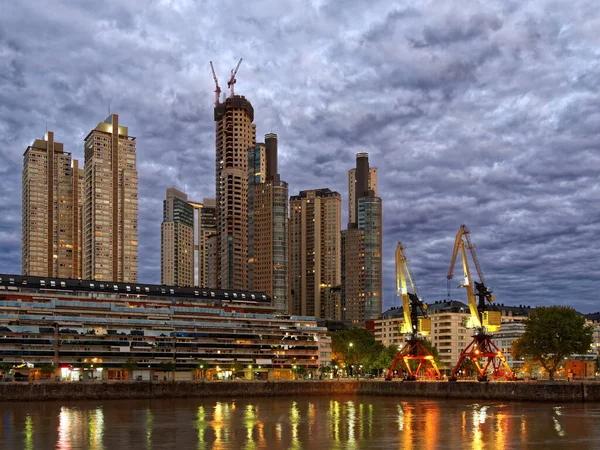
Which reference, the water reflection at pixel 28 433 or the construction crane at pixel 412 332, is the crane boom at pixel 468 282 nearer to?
the construction crane at pixel 412 332

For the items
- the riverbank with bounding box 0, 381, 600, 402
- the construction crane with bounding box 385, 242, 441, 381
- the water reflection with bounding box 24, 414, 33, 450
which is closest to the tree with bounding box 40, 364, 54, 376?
the riverbank with bounding box 0, 381, 600, 402

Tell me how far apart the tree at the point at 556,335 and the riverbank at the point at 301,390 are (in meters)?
17.6

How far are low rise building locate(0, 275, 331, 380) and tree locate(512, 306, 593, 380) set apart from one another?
215ft

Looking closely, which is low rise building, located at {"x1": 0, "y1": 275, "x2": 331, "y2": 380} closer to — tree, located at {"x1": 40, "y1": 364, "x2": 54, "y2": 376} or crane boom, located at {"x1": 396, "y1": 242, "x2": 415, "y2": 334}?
tree, located at {"x1": 40, "y1": 364, "x2": 54, "y2": 376}

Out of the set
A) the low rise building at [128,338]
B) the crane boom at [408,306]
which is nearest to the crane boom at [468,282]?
the crane boom at [408,306]

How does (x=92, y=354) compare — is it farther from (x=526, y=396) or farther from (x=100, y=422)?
(x=526, y=396)

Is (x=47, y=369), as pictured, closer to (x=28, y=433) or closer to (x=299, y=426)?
(x=28, y=433)

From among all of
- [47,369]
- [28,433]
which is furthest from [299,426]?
[47,369]

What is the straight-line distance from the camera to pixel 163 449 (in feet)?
225

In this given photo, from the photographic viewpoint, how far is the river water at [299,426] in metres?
72.1

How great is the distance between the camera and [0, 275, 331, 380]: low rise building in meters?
163

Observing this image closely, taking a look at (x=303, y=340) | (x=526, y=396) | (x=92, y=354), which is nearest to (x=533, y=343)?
(x=526, y=396)

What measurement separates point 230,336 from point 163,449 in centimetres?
12043

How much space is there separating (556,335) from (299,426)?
75.8 m
